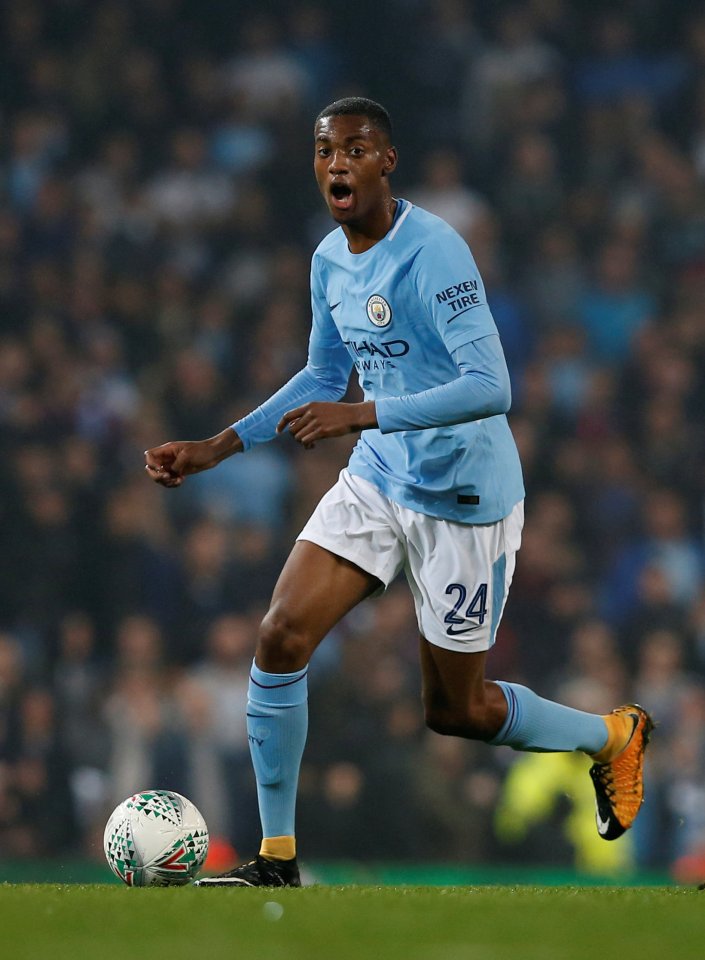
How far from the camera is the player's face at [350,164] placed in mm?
4355

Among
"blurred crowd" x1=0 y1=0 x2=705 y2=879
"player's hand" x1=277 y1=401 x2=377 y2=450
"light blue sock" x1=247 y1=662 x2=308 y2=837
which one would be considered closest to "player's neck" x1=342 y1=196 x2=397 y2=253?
"player's hand" x1=277 y1=401 x2=377 y2=450

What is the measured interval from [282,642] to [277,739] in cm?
31

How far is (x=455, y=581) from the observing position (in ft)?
14.7

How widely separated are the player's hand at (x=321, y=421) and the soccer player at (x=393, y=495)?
0.15 m

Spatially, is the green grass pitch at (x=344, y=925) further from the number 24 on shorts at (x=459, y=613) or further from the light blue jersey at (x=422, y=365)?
the light blue jersey at (x=422, y=365)

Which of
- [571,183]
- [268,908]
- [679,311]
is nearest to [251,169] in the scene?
[571,183]

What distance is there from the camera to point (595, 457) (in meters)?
9.09

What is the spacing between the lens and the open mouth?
4.36 metres

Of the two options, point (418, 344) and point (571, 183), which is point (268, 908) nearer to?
point (418, 344)

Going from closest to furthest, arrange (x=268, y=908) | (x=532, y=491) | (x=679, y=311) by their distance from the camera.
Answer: (x=268, y=908) → (x=532, y=491) → (x=679, y=311)

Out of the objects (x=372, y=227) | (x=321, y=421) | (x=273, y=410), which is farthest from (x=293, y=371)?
(x=321, y=421)

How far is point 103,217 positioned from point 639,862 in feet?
17.8

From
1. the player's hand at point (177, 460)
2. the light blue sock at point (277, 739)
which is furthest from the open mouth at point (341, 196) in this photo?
the light blue sock at point (277, 739)

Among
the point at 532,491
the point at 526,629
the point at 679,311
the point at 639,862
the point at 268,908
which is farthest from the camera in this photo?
the point at 679,311
